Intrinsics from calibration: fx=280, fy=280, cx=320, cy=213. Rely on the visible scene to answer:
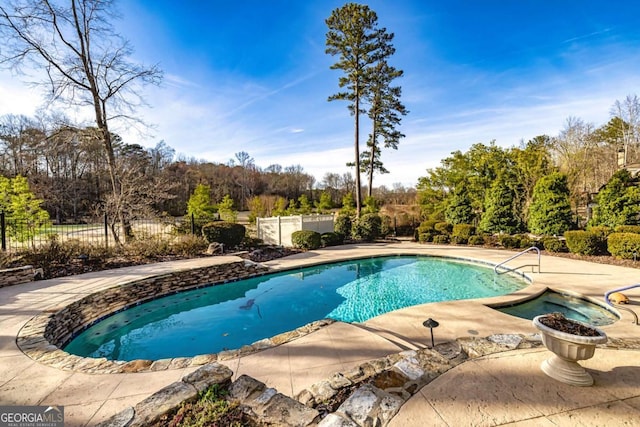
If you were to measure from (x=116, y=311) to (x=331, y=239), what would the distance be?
9.39 metres

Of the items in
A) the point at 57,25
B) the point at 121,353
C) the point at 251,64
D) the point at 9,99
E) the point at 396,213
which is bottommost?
the point at 121,353

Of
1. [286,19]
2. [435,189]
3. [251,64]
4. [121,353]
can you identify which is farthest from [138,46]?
[435,189]

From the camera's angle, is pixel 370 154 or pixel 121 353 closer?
pixel 121 353

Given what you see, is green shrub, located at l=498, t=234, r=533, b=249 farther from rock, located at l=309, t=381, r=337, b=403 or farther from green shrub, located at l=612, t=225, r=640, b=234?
rock, located at l=309, t=381, r=337, b=403

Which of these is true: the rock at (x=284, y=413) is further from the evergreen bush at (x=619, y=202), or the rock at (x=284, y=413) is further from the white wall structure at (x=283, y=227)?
the evergreen bush at (x=619, y=202)

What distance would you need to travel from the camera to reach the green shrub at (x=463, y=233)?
13.6 m

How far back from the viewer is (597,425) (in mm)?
2084

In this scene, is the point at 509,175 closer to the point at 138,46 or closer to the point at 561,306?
the point at 561,306

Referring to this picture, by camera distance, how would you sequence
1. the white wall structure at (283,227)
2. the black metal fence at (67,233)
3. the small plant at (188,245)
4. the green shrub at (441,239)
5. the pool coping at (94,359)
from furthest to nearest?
the green shrub at (441,239) → the white wall structure at (283,227) → the small plant at (188,245) → the black metal fence at (67,233) → the pool coping at (94,359)

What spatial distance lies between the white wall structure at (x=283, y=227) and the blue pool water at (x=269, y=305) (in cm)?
362

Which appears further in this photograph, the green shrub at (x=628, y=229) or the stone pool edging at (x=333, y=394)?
the green shrub at (x=628, y=229)

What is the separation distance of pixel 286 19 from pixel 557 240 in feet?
41.2

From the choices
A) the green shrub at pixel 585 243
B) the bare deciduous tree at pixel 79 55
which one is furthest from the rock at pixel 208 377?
the green shrub at pixel 585 243

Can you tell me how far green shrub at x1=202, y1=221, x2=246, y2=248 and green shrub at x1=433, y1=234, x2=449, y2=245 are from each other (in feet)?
31.6
